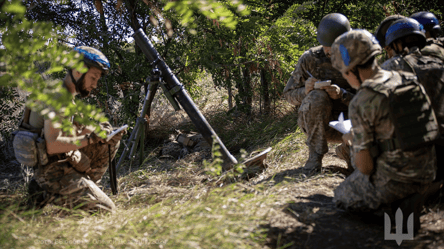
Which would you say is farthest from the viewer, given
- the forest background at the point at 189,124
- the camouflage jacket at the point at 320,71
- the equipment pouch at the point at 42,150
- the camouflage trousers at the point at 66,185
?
the camouflage jacket at the point at 320,71

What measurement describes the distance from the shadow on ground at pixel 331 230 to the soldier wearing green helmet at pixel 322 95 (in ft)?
3.30

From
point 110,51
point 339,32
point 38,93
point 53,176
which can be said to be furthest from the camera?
point 110,51

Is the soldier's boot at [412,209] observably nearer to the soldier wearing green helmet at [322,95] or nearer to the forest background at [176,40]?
the soldier wearing green helmet at [322,95]

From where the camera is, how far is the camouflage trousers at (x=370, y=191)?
2502mm

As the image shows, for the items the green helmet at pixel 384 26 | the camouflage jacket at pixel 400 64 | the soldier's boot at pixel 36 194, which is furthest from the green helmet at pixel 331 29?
the soldier's boot at pixel 36 194

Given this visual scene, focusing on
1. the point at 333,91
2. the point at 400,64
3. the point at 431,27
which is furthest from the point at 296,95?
the point at 431,27

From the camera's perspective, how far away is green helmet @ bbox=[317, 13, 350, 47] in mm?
3773

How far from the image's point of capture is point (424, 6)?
5953 mm

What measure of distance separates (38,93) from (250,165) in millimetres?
2412

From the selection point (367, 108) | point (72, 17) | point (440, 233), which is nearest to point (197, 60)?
point (72, 17)

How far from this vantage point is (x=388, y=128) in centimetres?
242

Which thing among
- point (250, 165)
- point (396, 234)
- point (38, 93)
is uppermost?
point (38, 93)

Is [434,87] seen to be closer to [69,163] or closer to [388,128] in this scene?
[388,128]

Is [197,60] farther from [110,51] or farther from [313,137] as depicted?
[313,137]
